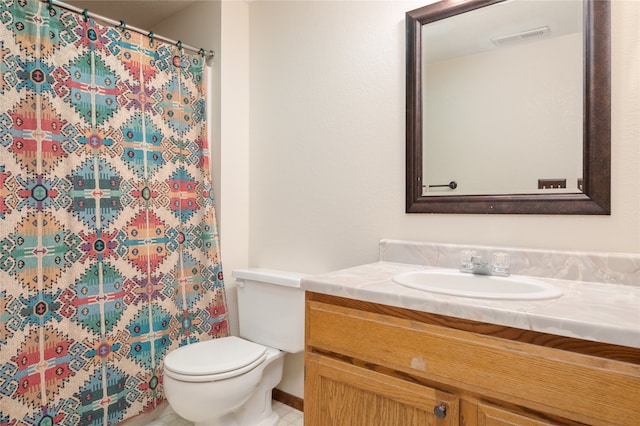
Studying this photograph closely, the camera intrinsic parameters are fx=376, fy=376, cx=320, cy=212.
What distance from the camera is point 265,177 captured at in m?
2.21

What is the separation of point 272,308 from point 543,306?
1266 mm

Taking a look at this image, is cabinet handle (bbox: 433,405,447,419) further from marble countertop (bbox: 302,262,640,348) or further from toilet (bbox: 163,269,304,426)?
toilet (bbox: 163,269,304,426)

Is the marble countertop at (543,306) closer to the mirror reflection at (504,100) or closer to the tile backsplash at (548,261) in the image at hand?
the tile backsplash at (548,261)

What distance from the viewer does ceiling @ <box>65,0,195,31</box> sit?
2326 mm

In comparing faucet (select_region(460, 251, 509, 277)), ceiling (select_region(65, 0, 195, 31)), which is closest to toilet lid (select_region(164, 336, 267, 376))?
faucet (select_region(460, 251, 509, 277))

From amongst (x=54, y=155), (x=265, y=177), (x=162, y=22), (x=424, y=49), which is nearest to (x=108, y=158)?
(x=54, y=155)

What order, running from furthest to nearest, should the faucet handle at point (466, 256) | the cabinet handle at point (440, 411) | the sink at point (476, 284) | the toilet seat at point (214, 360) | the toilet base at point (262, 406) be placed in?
the toilet base at point (262, 406), the toilet seat at point (214, 360), the faucet handle at point (466, 256), the sink at point (476, 284), the cabinet handle at point (440, 411)

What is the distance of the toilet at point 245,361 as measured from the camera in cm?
154

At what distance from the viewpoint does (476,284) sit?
1322 mm

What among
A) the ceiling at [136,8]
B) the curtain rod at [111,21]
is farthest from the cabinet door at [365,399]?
the ceiling at [136,8]

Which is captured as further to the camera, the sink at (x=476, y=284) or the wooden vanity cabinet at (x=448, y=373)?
the sink at (x=476, y=284)

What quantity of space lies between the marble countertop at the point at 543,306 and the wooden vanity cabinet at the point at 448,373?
0.08 feet

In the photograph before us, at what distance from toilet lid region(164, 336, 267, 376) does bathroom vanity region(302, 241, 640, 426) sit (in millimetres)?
495

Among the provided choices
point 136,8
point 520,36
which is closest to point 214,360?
point 520,36
